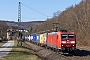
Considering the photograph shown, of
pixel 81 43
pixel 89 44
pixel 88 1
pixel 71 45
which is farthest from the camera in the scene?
pixel 88 1

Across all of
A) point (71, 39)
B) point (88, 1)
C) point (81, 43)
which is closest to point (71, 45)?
point (71, 39)

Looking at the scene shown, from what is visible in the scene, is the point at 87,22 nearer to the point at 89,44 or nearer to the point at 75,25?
the point at 89,44

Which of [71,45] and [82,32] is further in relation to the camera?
[82,32]

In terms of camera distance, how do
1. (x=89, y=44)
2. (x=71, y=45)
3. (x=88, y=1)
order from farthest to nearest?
(x=88, y=1) → (x=89, y=44) → (x=71, y=45)

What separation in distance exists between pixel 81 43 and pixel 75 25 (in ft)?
54.1

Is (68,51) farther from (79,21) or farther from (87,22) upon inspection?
(79,21)

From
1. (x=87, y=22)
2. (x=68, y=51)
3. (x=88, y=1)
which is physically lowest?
(x=68, y=51)

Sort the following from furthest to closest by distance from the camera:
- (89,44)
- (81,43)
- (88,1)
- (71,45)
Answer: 1. (88,1)
2. (81,43)
3. (89,44)
4. (71,45)

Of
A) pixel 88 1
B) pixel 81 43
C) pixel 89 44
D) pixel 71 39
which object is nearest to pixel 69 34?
pixel 71 39

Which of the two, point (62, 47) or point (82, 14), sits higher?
point (82, 14)

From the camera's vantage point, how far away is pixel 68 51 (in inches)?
1438

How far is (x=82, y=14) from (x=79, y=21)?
8.63ft

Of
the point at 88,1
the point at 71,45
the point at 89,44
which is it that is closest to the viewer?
the point at 71,45

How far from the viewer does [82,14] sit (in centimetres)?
8156
